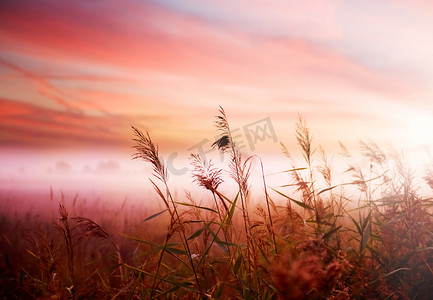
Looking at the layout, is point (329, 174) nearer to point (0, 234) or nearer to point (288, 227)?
point (288, 227)

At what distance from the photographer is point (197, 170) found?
9.08 ft

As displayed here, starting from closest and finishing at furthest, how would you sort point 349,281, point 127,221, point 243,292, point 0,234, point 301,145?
1. point 243,292
2. point 349,281
3. point 301,145
4. point 0,234
5. point 127,221

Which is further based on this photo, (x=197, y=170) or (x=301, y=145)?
(x=301, y=145)

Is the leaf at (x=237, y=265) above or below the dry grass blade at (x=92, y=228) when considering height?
below

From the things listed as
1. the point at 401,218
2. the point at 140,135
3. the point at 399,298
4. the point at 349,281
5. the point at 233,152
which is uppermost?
the point at 140,135

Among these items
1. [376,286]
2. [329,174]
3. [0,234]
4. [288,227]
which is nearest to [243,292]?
[288,227]

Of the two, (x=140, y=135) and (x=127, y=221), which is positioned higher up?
(x=140, y=135)

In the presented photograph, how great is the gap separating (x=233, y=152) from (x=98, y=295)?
67.0 inches

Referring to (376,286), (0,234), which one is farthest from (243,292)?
(0,234)

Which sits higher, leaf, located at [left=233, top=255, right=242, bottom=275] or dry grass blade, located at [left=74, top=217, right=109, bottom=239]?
dry grass blade, located at [left=74, top=217, right=109, bottom=239]

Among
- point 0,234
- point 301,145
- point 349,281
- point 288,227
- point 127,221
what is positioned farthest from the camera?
point 127,221

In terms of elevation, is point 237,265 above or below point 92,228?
below

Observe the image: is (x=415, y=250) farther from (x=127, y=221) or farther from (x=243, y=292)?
(x=127, y=221)

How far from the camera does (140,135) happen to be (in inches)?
99.1
